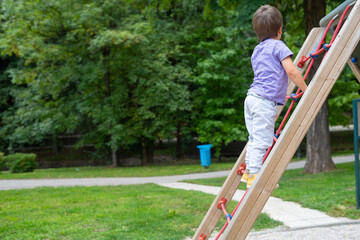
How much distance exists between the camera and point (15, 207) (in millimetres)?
8023

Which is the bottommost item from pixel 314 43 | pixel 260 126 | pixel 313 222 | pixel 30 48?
pixel 313 222

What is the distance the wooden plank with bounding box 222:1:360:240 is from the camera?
9.04ft

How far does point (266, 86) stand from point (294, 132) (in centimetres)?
50

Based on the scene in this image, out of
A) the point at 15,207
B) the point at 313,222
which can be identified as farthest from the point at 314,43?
the point at 15,207

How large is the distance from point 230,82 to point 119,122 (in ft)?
21.1

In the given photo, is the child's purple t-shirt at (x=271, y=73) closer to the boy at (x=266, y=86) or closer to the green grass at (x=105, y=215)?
the boy at (x=266, y=86)

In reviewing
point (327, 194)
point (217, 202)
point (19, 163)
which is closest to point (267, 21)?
point (217, 202)

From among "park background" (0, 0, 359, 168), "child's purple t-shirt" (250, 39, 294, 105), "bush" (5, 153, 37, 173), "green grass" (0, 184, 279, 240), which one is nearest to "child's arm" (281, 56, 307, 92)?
"child's purple t-shirt" (250, 39, 294, 105)

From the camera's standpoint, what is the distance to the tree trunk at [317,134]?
11.5m

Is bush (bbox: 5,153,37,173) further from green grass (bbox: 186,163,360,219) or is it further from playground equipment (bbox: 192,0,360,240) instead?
playground equipment (bbox: 192,0,360,240)

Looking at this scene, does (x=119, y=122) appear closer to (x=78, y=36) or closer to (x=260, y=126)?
(x=78, y=36)

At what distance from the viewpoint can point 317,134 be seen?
11797 mm

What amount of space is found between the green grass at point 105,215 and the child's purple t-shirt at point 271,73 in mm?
2963

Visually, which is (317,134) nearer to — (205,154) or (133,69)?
(205,154)
